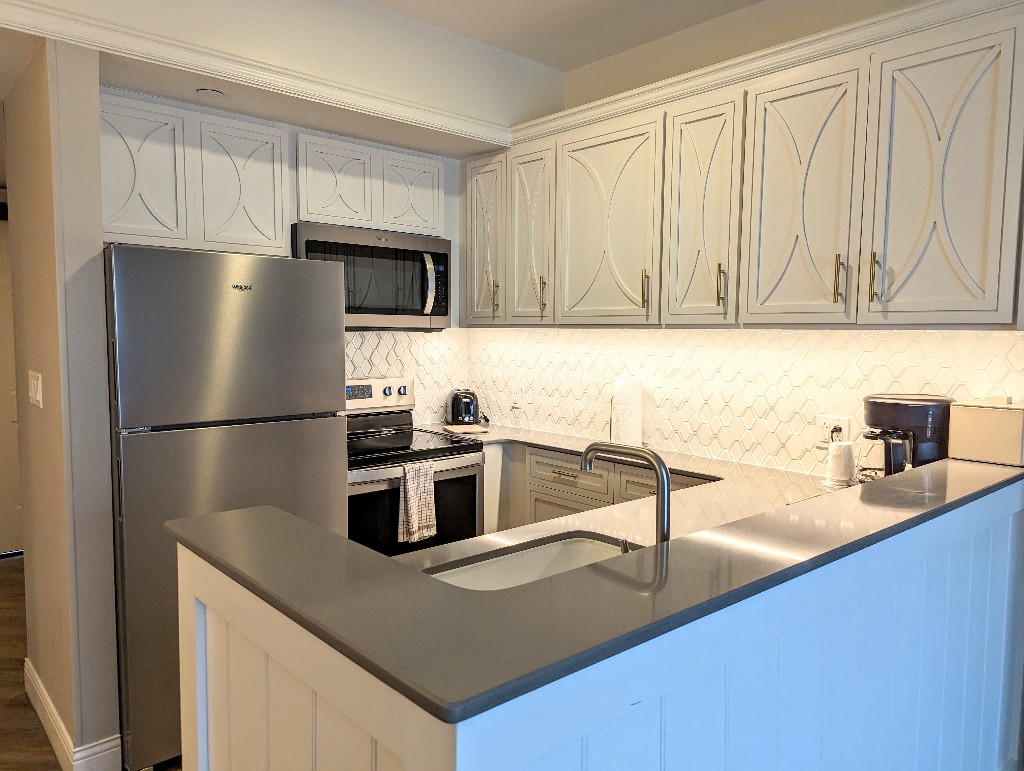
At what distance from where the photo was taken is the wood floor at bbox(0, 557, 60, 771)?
2521mm

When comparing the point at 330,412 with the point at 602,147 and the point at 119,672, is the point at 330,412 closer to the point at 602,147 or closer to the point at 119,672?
the point at 119,672

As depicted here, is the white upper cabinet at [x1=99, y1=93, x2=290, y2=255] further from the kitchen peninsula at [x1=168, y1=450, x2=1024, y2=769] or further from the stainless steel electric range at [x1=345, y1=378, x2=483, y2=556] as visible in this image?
the kitchen peninsula at [x1=168, y1=450, x2=1024, y2=769]

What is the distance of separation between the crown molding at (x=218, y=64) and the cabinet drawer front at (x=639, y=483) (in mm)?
1782

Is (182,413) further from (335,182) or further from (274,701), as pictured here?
(274,701)

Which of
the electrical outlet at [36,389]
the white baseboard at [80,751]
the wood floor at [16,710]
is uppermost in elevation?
the electrical outlet at [36,389]

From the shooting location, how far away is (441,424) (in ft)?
13.4

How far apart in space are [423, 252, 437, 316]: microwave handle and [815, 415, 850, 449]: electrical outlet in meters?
1.93

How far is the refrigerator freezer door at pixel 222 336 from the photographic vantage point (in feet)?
7.52

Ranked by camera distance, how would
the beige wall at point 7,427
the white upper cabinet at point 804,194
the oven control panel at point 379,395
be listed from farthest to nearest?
the beige wall at point 7,427
the oven control panel at point 379,395
the white upper cabinet at point 804,194

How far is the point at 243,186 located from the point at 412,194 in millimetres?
893

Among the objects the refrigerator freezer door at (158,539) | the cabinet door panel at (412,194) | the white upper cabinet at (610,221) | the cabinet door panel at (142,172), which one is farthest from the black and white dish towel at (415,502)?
the cabinet door panel at (142,172)

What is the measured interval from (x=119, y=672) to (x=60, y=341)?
113 centimetres

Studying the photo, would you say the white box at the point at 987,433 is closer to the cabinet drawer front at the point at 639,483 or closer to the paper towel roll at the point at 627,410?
the cabinet drawer front at the point at 639,483

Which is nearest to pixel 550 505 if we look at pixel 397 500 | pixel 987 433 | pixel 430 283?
pixel 397 500
